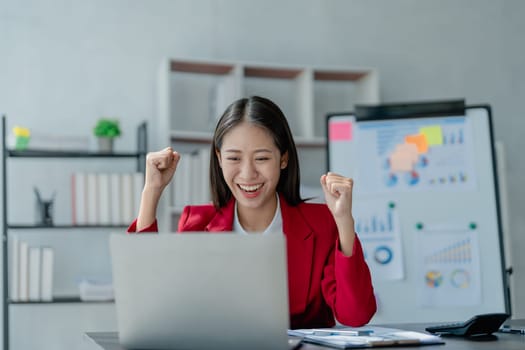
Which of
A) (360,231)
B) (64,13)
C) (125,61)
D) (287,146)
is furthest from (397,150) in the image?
(64,13)

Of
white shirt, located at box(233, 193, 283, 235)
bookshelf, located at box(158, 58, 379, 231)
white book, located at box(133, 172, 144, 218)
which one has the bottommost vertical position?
white shirt, located at box(233, 193, 283, 235)

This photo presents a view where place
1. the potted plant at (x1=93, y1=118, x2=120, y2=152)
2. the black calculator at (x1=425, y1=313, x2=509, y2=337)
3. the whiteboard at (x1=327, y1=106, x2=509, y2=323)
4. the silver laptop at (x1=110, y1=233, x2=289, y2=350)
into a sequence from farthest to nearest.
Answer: the potted plant at (x1=93, y1=118, x2=120, y2=152)
the whiteboard at (x1=327, y1=106, x2=509, y2=323)
the black calculator at (x1=425, y1=313, x2=509, y2=337)
the silver laptop at (x1=110, y1=233, x2=289, y2=350)

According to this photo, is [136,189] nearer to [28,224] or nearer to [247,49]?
[28,224]

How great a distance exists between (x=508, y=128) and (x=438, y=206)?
62.1 inches

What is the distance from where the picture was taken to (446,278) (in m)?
2.95

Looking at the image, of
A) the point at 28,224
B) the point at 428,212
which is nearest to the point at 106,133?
the point at 28,224

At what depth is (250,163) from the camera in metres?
1.83

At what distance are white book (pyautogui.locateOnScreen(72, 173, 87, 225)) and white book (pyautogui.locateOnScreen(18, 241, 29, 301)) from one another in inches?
10.1

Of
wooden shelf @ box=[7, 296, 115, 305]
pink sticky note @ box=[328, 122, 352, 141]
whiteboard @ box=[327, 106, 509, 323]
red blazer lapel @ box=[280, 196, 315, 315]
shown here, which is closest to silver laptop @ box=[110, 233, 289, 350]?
red blazer lapel @ box=[280, 196, 315, 315]

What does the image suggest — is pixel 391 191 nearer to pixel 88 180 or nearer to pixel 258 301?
pixel 88 180

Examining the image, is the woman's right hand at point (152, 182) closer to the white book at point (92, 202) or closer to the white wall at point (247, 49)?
the white book at point (92, 202)

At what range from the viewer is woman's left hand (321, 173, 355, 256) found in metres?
1.62

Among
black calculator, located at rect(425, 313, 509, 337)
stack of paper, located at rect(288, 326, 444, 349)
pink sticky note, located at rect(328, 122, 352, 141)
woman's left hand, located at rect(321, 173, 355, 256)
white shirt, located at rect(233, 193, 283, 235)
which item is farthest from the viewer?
pink sticky note, located at rect(328, 122, 352, 141)

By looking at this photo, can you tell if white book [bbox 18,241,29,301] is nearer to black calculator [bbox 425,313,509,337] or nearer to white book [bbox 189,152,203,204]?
white book [bbox 189,152,203,204]
